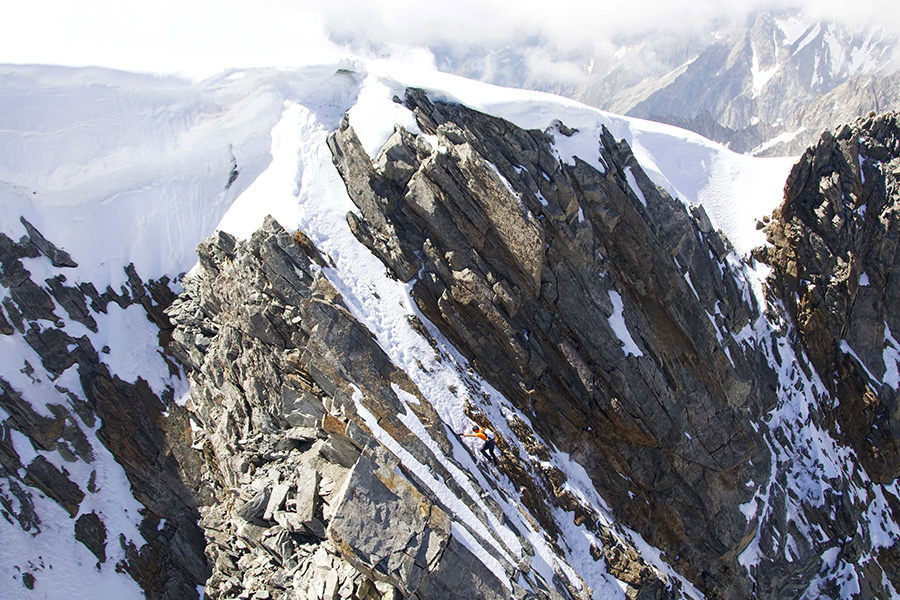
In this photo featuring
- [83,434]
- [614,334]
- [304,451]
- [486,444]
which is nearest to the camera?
[304,451]

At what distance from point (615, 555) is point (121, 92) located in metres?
39.5

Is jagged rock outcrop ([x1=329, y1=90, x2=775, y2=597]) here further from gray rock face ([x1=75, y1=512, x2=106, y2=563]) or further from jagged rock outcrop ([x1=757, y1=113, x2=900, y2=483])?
gray rock face ([x1=75, y1=512, x2=106, y2=563])

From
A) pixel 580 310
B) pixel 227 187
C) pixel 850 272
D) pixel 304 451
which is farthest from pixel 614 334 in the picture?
pixel 227 187

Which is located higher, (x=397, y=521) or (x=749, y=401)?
(x=397, y=521)

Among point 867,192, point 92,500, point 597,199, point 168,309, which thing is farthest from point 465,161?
point 867,192

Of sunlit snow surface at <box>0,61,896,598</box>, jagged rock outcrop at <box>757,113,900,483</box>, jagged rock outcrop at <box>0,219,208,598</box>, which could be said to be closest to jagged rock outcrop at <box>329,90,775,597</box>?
sunlit snow surface at <box>0,61,896,598</box>

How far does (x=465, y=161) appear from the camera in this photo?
24.4 m

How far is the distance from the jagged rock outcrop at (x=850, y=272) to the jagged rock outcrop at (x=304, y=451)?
27.9 m

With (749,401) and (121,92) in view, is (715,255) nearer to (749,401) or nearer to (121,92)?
(749,401)

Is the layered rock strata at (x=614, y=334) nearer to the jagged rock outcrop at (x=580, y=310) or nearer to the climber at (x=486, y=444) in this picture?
the jagged rock outcrop at (x=580, y=310)

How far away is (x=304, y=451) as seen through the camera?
18703 mm

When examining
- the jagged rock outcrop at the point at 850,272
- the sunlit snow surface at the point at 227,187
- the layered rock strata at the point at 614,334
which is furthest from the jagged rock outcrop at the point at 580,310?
the jagged rock outcrop at the point at 850,272

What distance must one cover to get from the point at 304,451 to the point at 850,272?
1537 inches

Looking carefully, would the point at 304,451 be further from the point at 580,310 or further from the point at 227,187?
the point at 227,187
